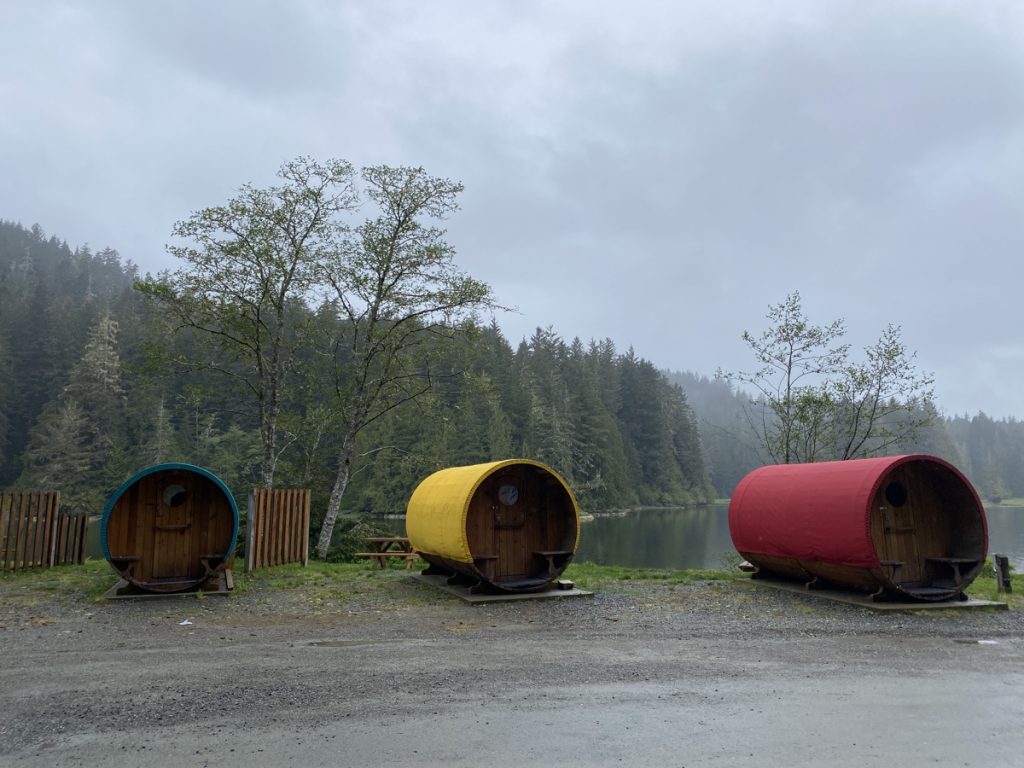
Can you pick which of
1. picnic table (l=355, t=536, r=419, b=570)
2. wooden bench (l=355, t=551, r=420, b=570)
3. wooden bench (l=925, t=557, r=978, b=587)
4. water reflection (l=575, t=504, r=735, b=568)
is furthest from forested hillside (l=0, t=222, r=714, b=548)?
wooden bench (l=925, t=557, r=978, b=587)

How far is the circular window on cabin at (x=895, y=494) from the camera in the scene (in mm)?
12844

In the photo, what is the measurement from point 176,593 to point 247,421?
60111 mm

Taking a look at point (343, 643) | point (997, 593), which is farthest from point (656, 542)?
point (343, 643)

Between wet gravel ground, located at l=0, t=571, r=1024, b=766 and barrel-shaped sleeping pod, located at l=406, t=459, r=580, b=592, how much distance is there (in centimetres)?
163

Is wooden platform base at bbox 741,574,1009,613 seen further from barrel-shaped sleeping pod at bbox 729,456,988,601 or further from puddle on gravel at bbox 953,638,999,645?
puddle on gravel at bbox 953,638,999,645

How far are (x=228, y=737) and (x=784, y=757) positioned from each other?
13.4ft

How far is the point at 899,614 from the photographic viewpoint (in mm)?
11273

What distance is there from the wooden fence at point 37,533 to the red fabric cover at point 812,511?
49.5ft

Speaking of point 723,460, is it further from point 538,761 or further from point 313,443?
point 538,761

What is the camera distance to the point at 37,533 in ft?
51.5

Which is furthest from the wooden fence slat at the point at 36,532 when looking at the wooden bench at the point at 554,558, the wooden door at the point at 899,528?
the wooden door at the point at 899,528

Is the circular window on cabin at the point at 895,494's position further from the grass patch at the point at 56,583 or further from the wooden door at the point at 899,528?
the grass patch at the point at 56,583

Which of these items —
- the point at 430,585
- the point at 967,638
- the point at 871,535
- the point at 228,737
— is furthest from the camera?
the point at 430,585

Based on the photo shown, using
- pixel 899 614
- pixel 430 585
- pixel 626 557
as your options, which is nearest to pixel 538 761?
pixel 899 614
